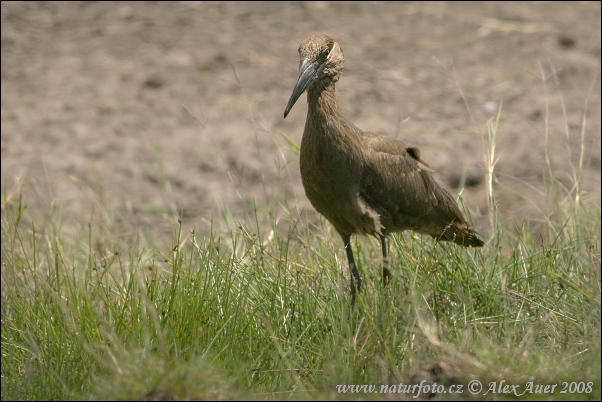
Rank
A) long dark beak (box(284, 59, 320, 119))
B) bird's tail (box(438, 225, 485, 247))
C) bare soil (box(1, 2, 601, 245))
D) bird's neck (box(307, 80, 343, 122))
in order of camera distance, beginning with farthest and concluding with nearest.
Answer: bare soil (box(1, 2, 601, 245)), bird's tail (box(438, 225, 485, 247)), bird's neck (box(307, 80, 343, 122)), long dark beak (box(284, 59, 320, 119))

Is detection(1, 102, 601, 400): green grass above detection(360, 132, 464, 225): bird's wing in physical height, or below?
below

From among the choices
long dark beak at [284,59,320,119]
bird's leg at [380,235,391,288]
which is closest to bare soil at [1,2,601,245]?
bird's leg at [380,235,391,288]

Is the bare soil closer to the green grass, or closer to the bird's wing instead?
the bird's wing

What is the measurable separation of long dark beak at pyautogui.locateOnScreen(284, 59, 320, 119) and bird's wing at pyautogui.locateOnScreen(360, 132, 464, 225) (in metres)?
0.43

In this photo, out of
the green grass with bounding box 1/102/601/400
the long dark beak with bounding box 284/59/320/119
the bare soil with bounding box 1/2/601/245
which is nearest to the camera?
the green grass with bounding box 1/102/601/400

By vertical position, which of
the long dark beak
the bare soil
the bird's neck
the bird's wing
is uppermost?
the long dark beak

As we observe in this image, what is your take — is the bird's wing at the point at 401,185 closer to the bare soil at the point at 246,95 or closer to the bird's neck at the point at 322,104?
the bird's neck at the point at 322,104

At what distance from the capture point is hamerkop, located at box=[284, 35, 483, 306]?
14.6 ft

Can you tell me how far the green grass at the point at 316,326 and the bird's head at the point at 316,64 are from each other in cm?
70

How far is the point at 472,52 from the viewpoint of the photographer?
309 inches

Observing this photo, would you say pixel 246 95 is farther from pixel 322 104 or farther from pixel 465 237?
pixel 465 237

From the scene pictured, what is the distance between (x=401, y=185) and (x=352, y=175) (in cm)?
32

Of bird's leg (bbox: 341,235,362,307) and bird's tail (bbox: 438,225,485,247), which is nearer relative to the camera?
bird's leg (bbox: 341,235,362,307)

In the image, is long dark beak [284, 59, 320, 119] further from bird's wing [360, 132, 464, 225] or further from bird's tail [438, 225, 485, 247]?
bird's tail [438, 225, 485, 247]
